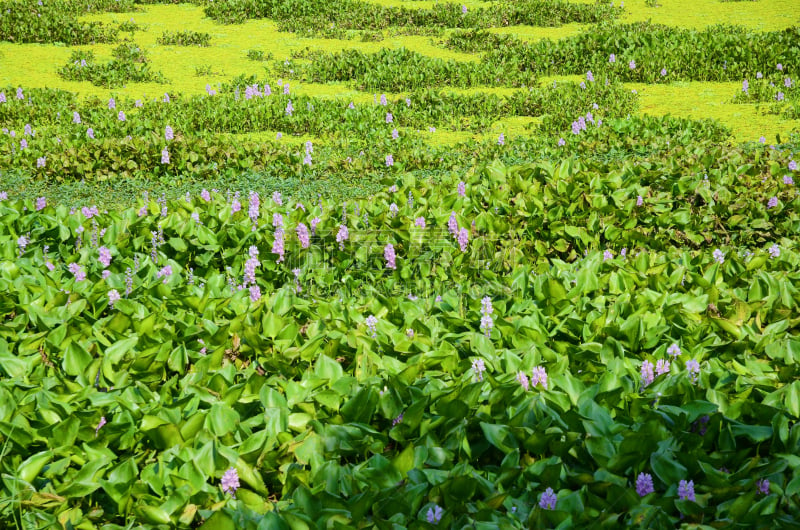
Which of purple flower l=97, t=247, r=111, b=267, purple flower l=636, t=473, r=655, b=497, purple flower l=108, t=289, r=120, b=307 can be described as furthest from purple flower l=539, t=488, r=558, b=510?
purple flower l=97, t=247, r=111, b=267

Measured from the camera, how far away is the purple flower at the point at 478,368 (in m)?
2.83

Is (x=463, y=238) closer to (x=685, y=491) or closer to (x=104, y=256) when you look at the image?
(x=104, y=256)

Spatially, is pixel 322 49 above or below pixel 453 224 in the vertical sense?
above

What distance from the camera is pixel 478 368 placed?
2.85 metres

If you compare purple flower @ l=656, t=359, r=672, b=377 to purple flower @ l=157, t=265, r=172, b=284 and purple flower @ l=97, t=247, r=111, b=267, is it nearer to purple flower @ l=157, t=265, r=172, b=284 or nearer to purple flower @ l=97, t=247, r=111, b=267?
purple flower @ l=157, t=265, r=172, b=284

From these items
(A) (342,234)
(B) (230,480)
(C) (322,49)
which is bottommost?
(B) (230,480)

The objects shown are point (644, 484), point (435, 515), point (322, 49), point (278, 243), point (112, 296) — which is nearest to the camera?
point (435, 515)

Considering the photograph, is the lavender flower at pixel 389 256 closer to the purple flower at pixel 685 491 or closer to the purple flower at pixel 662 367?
the purple flower at pixel 662 367

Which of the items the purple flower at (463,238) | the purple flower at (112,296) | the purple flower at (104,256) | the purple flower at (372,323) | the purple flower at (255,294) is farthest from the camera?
the purple flower at (463,238)

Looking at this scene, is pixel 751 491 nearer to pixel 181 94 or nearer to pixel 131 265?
pixel 131 265

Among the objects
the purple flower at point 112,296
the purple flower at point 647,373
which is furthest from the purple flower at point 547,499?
the purple flower at point 112,296

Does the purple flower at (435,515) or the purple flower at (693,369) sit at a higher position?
the purple flower at (693,369)

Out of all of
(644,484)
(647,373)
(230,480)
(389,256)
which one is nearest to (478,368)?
(647,373)

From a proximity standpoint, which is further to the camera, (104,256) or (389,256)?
(389,256)
